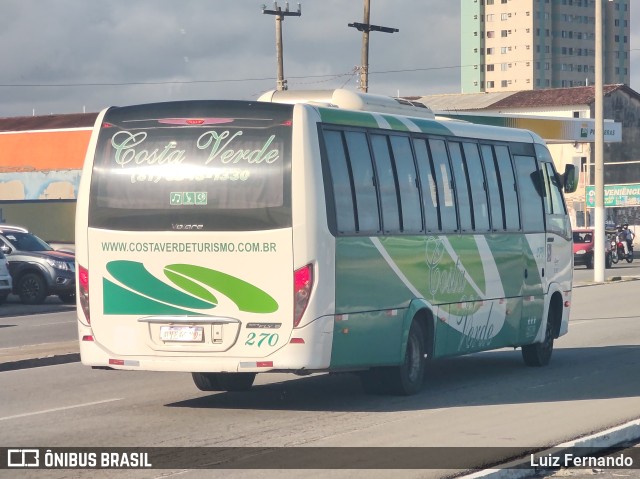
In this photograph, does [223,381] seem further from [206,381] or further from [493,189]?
[493,189]

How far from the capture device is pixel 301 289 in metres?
12.0

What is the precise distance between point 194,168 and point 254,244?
3.06 feet

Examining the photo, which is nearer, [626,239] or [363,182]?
[363,182]

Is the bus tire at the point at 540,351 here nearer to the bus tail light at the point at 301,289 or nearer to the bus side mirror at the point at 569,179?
the bus side mirror at the point at 569,179

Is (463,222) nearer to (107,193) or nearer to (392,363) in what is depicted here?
(392,363)

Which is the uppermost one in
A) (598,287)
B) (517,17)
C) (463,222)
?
(517,17)

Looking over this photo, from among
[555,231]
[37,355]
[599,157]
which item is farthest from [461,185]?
[599,157]

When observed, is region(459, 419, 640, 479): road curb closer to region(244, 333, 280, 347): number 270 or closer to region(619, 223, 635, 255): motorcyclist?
region(244, 333, 280, 347): number 270

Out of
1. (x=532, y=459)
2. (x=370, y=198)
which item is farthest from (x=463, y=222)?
(x=532, y=459)

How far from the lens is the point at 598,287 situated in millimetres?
36219

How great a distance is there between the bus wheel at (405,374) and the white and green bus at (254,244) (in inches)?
0.8

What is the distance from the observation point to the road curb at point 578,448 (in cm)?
866

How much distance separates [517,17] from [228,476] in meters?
195

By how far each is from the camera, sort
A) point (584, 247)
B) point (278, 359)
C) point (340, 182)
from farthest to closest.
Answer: point (584, 247) → point (340, 182) → point (278, 359)
